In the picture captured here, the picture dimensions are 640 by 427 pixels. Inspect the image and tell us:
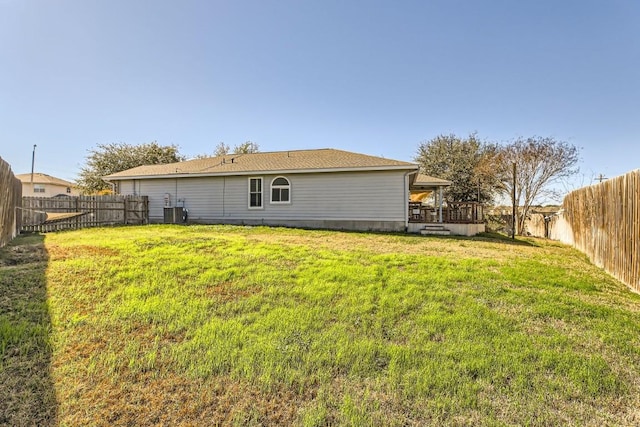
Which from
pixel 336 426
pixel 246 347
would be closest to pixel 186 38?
pixel 246 347

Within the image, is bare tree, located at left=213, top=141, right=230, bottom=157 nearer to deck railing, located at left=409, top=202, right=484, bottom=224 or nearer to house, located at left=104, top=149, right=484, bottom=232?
house, located at left=104, top=149, right=484, bottom=232

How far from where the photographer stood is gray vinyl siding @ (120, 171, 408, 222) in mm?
12656

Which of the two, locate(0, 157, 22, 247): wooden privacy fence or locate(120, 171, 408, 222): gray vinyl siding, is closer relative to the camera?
locate(0, 157, 22, 247): wooden privacy fence

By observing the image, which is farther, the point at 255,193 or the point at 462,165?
the point at 462,165

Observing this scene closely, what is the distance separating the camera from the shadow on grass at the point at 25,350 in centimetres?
236

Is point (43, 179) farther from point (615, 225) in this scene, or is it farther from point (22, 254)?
point (615, 225)

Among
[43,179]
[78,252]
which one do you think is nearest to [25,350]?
[78,252]

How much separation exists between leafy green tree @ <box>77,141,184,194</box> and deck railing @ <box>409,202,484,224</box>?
2507 cm

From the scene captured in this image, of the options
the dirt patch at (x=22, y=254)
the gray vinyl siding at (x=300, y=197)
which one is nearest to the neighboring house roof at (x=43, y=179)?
the gray vinyl siding at (x=300, y=197)

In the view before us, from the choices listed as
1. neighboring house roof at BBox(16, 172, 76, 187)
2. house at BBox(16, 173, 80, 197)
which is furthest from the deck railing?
neighboring house roof at BBox(16, 172, 76, 187)

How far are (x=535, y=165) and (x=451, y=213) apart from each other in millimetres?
7382

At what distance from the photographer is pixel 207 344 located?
125 inches

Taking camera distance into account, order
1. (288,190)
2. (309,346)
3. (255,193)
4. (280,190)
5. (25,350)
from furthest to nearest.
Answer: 1. (255,193)
2. (280,190)
3. (288,190)
4. (309,346)
5. (25,350)

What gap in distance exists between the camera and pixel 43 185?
130ft
